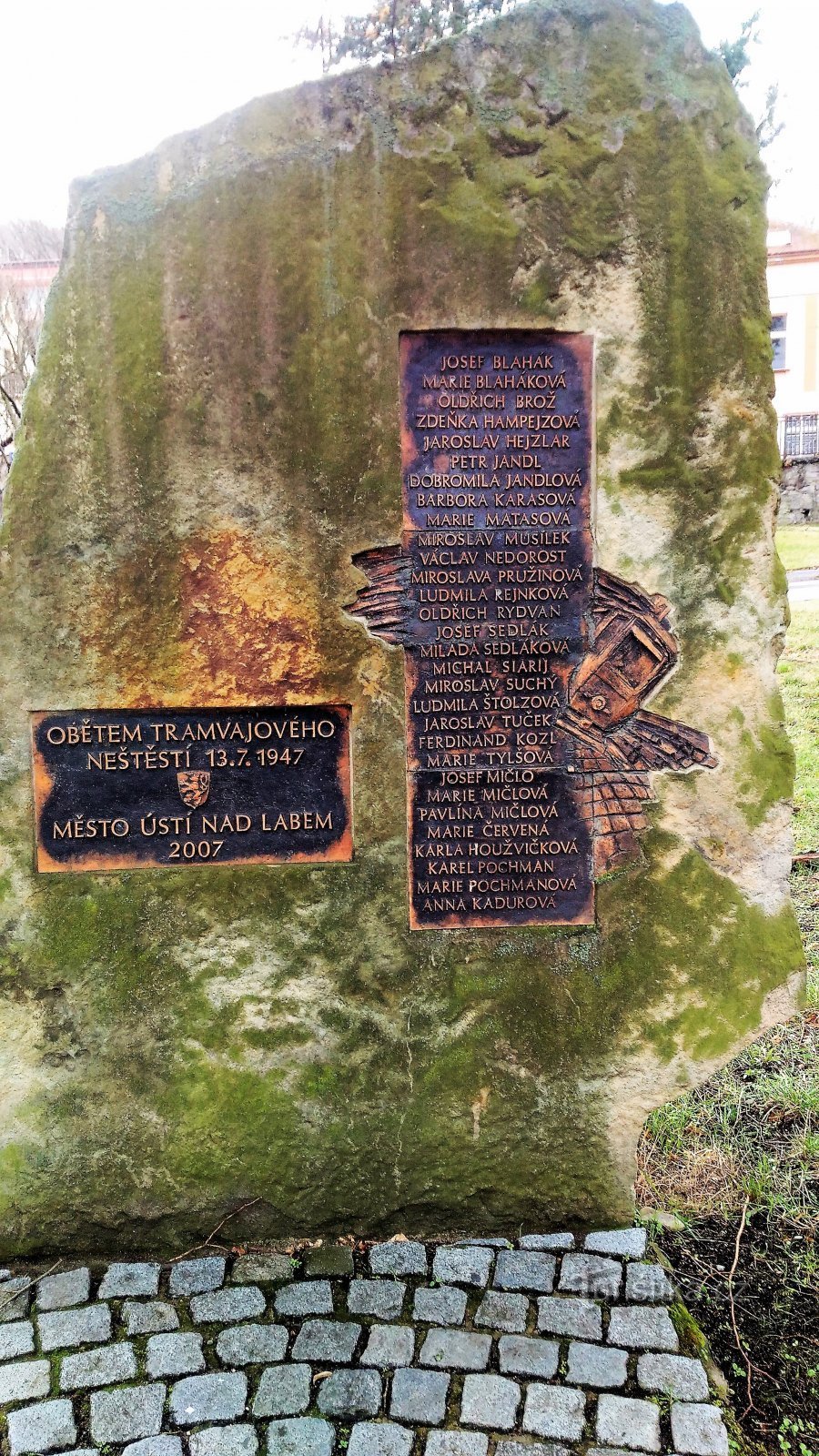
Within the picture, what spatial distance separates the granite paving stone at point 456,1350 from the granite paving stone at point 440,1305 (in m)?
0.04

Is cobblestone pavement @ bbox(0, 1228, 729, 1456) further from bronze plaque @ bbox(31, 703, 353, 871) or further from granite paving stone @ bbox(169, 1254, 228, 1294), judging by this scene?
bronze plaque @ bbox(31, 703, 353, 871)

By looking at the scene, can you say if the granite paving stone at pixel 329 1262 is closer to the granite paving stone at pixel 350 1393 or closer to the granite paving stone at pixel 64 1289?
the granite paving stone at pixel 350 1393

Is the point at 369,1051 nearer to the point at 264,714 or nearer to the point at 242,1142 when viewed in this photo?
the point at 242,1142

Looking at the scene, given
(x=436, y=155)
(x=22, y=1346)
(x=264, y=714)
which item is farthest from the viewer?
(x=264, y=714)

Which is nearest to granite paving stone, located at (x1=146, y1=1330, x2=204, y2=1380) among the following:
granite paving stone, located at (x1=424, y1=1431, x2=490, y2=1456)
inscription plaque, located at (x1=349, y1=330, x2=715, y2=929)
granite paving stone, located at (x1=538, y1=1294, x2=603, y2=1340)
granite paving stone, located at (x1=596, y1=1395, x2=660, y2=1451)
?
granite paving stone, located at (x1=424, y1=1431, x2=490, y2=1456)

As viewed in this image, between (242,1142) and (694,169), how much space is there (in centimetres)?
311

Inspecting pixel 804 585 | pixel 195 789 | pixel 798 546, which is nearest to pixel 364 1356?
pixel 195 789

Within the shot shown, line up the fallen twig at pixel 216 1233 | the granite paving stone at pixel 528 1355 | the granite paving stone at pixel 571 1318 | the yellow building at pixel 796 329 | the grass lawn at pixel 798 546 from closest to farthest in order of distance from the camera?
the granite paving stone at pixel 528 1355 → the granite paving stone at pixel 571 1318 → the fallen twig at pixel 216 1233 → the grass lawn at pixel 798 546 → the yellow building at pixel 796 329

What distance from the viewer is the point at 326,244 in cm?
265

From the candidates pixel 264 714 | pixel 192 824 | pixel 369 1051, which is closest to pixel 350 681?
pixel 264 714

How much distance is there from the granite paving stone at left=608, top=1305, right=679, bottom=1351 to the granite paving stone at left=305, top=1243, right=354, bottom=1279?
74 centimetres

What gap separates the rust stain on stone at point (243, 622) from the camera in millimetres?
2746

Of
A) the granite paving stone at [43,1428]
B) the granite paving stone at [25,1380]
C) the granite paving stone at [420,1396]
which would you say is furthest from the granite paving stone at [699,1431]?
the granite paving stone at [25,1380]

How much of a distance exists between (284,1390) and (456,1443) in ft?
1.44
